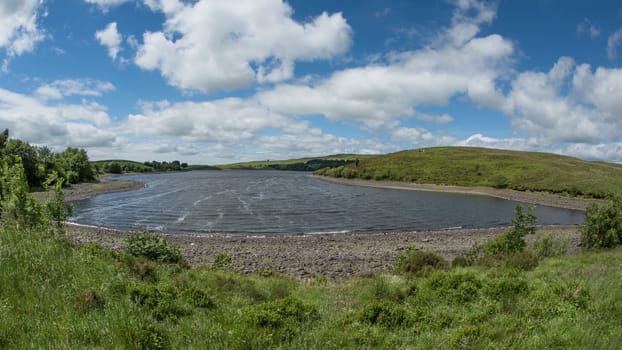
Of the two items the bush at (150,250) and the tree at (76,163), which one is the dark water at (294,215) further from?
the tree at (76,163)

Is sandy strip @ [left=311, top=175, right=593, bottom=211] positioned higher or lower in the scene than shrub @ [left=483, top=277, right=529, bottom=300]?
lower

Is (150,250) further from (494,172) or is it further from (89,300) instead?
(494,172)

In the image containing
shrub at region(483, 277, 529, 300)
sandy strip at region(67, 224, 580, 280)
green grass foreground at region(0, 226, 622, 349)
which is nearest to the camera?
green grass foreground at region(0, 226, 622, 349)

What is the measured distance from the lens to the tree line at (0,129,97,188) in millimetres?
91981

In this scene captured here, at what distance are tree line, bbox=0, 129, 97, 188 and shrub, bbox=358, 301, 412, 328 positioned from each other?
82.7 metres

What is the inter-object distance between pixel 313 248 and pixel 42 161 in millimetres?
113219

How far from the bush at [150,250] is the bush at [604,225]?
84.0ft

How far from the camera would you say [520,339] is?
5.97 m

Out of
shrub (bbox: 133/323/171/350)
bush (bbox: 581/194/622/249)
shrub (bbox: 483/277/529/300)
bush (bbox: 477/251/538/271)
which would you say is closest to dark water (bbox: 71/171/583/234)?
bush (bbox: 581/194/622/249)

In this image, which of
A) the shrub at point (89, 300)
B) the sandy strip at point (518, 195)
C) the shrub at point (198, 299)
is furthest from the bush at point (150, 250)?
the sandy strip at point (518, 195)

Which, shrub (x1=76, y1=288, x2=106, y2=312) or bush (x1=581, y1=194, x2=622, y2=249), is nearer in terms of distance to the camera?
shrub (x1=76, y1=288, x2=106, y2=312)

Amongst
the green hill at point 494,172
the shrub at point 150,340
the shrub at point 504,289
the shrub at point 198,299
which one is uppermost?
the green hill at point 494,172

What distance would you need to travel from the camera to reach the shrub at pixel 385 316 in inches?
284

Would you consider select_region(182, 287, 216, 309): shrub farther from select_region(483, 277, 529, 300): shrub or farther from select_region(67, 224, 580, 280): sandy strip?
select_region(67, 224, 580, 280): sandy strip
